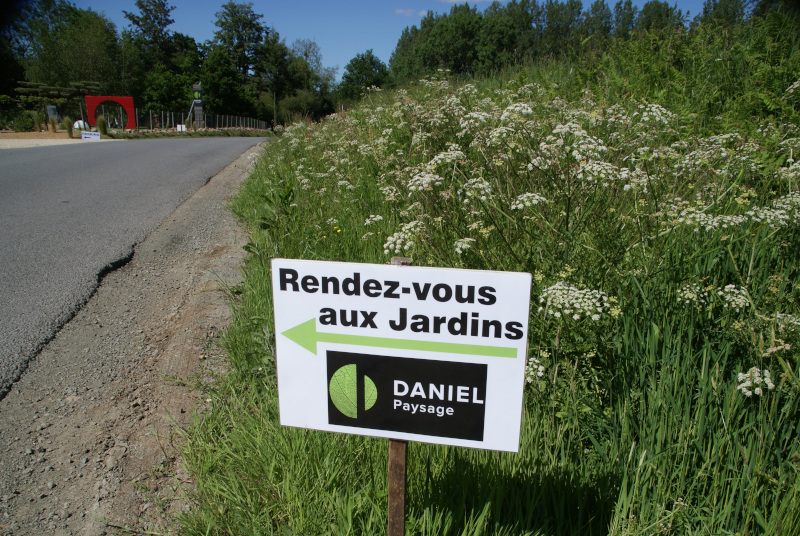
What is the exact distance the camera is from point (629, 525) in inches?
65.9

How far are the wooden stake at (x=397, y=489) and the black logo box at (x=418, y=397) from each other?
81mm

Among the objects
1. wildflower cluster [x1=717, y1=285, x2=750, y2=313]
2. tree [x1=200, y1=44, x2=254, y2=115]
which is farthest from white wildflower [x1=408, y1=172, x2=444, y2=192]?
tree [x1=200, y1=44, x2=254, y2=115]

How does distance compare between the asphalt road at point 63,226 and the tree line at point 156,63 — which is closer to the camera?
the asphalt road at point 63,226

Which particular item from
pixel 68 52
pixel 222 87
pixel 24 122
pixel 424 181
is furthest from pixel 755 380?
pixel 222 87

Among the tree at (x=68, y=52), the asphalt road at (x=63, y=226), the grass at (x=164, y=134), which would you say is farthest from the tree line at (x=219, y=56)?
the asphalt road at (x=63, y=226)

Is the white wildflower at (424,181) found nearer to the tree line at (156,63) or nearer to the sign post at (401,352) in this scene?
the sign post at (401,352)

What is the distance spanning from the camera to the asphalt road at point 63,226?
3803 mm

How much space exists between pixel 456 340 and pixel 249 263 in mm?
3352

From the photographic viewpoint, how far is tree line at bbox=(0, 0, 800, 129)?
2189 inches

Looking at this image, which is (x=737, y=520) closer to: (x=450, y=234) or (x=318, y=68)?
(x=450, y=234)

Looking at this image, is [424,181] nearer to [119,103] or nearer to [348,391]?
[348,391]

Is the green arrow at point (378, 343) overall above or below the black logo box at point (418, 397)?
above

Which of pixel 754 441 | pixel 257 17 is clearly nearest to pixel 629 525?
pixel 754 441

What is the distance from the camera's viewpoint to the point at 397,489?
4.89 feet
